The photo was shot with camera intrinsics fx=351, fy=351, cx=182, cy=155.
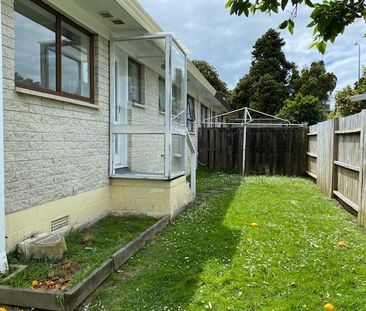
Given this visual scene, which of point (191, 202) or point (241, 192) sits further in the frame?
point (241, 192)

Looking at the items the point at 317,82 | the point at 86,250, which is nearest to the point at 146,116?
the point at 86,250

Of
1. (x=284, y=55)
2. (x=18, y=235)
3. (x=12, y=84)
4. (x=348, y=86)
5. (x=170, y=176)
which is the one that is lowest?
(x=18, y=235)

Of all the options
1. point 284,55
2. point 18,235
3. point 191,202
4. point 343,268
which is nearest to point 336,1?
point 343,268

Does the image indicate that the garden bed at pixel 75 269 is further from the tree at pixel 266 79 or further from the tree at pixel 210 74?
the tree at pixel 210 74

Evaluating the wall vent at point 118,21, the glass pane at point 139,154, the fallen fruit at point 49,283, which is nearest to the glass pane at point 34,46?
the wall vent at point 118,21

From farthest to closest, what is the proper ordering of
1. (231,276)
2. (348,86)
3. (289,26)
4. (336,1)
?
(348,86), (231,276), (289,26), (336,1)

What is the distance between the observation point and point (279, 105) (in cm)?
3253

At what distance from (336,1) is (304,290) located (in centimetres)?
271

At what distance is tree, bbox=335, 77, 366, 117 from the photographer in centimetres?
1453

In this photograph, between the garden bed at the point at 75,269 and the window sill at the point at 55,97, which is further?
the window sill at the point at 55,97

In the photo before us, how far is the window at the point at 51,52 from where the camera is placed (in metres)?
4.13

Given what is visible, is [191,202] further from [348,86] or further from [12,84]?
[348,86]

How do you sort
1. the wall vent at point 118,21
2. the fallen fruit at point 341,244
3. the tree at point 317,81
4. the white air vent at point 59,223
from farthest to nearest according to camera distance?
the tree at point 317,81, the wall vent at point 118,21, the fallen fruit at point 341,244, the white air vent at point 59,223

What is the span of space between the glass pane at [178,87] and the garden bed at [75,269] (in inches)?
98.9
